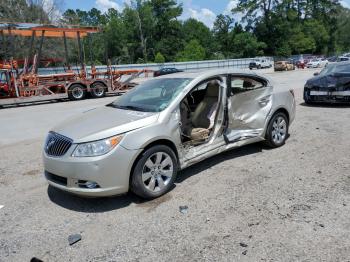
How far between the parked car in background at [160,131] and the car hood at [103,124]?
0.01 meters

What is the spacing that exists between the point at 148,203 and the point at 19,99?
14.2 meters

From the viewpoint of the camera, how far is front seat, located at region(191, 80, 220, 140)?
5422mm

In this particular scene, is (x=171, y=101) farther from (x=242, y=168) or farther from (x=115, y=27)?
(x=115, y=27)

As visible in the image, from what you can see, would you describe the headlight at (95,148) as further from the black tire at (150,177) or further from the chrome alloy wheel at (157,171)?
the chrome alloy wheel at (157,171)

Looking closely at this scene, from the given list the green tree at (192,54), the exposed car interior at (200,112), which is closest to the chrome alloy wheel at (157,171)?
the exposed car interior at (200,112)

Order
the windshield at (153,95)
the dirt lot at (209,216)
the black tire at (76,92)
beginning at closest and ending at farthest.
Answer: the dirt lot at (209,216)
the windshield at (153,95)
the black tire at (76,92)

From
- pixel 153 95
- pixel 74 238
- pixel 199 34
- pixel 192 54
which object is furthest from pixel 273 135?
pixel 199 34

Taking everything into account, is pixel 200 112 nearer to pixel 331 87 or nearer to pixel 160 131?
pixel 160 131

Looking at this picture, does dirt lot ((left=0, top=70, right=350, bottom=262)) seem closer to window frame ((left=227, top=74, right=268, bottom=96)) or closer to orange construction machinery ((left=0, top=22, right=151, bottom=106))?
window frame ((left=227, top=74, right=268, bottom=96))

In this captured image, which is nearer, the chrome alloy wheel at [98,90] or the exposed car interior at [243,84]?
the exposed car interior at [243,84]

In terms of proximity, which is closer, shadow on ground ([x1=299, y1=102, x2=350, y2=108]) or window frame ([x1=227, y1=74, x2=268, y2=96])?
window frame ([x1=227, y1=74, x2=268, y2=96])

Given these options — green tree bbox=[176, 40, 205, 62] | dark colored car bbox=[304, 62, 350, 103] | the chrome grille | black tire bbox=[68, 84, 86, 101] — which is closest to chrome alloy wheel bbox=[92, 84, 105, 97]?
black tire bbox=[68, 84, 86, 101]

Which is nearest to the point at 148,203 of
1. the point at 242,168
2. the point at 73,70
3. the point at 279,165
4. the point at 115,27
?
the point at 242,168

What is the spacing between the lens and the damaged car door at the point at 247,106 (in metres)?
5.65
